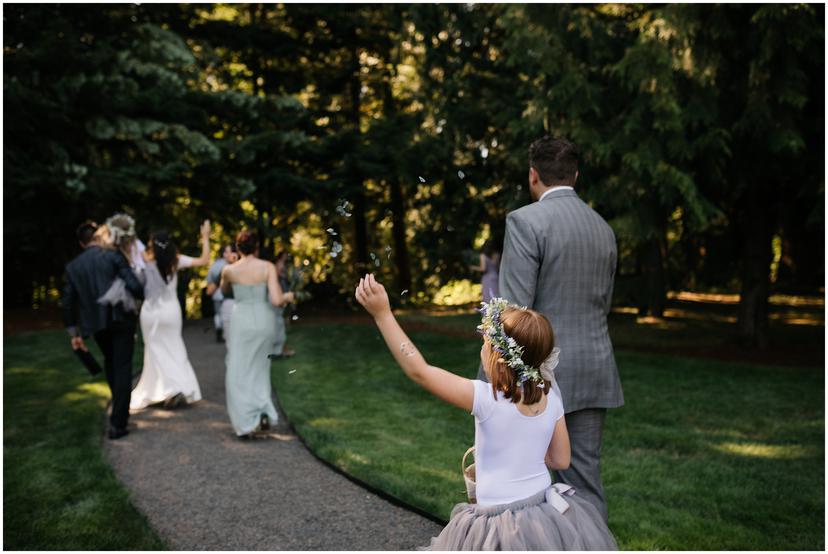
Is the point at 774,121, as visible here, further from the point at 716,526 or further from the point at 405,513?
the point at 405,513

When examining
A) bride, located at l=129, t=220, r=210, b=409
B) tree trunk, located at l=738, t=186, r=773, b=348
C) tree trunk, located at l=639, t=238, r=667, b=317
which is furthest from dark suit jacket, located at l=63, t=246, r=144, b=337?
tree trunk, located at l=738, t=186, r=773, b=348

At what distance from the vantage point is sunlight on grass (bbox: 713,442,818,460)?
7375 millimetres

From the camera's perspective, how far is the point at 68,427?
839 centimetres

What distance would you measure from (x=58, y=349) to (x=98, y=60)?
5.89 metres

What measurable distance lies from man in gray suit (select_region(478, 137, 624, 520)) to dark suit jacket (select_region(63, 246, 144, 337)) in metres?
5.24

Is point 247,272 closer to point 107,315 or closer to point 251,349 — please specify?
point 251,349

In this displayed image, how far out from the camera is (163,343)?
31.6 ft

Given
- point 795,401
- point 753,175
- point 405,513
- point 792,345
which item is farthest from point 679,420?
point 792,345

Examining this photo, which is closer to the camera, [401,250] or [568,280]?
[568,280]

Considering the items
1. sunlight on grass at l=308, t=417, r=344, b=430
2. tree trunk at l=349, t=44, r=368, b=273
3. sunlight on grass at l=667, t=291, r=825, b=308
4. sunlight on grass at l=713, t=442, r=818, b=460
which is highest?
tree trunk at l=349, t=44, r=368, b=273

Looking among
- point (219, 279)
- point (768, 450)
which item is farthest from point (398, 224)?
point (768, 450)

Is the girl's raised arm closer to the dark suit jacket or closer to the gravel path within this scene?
the gravel path

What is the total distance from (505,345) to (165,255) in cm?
698

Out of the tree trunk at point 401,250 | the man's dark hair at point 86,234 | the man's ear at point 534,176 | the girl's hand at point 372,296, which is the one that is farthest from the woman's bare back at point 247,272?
the tree trunk at point 401,250
